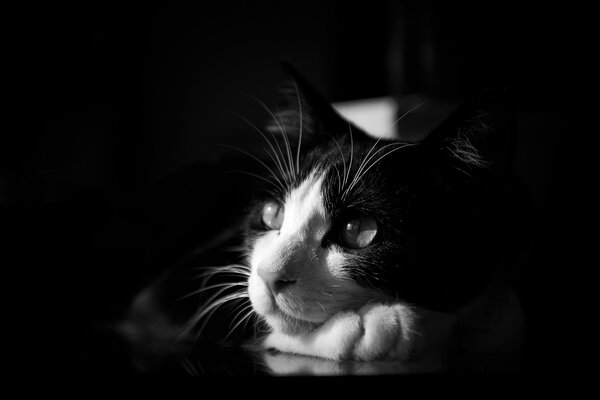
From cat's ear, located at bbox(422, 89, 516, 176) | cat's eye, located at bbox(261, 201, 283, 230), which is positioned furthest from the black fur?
cat's eye, located at bbox(261, 201, 283, 230)

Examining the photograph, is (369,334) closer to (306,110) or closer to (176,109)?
(306,110)

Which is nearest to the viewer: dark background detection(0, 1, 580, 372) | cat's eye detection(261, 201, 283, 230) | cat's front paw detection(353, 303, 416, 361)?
cat's front paw detection(353, 303, 416, 361)

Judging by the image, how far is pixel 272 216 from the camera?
79 cm

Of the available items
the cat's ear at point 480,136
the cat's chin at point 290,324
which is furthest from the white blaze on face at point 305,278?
the cat's ear at point 480,136

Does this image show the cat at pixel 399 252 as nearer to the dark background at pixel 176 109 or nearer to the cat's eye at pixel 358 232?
the cat's eye at pixel 358 232

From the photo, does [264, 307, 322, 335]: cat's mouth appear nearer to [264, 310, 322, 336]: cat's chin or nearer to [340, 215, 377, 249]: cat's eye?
[264, 310, 322, 336]: cat's chin

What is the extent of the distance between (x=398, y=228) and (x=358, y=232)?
5 cm

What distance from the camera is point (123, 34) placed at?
63.6 inches

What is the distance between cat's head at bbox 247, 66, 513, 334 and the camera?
624mm

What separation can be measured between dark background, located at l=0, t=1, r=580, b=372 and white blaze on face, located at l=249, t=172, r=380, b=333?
193 millimetres

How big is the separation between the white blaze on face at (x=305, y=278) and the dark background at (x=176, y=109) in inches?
7.6

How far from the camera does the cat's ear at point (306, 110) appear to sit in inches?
31.8

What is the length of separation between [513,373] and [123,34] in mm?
1531

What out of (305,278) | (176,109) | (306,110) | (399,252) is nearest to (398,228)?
(399,252)
